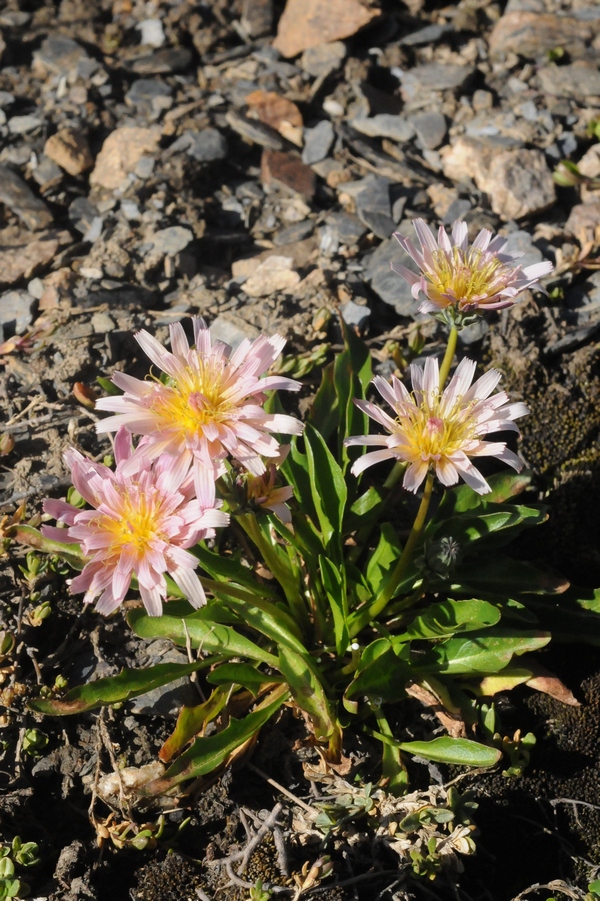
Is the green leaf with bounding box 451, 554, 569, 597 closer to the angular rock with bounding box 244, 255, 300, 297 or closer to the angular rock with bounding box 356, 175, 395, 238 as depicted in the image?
the angular rock with bounding box 244, 255, 300, 297

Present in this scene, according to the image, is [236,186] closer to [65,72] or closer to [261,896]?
[65,72]

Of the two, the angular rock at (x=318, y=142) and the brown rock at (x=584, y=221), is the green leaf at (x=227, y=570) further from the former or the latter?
the angular rock at (x=318, y=142)

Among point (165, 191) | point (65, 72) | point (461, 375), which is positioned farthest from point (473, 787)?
point (65, 72)

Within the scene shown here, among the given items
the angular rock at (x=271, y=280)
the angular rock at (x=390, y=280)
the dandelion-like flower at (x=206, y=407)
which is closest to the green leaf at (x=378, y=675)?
the dandelion-like flower at (x=206, y=407)

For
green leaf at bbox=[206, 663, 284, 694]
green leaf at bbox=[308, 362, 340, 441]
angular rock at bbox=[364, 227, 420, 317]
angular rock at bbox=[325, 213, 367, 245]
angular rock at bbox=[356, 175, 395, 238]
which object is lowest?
green leaf at bbox=[206, 663, 284, 694]

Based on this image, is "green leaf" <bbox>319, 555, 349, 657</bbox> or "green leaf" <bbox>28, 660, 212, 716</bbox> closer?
"green leaf" <bbox>28, 660, 212, 716</bbox>

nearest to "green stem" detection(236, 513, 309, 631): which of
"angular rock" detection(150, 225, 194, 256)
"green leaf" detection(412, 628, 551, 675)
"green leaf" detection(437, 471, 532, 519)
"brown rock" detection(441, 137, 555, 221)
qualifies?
"green leaf" detection(412, 628, 551, 675)
